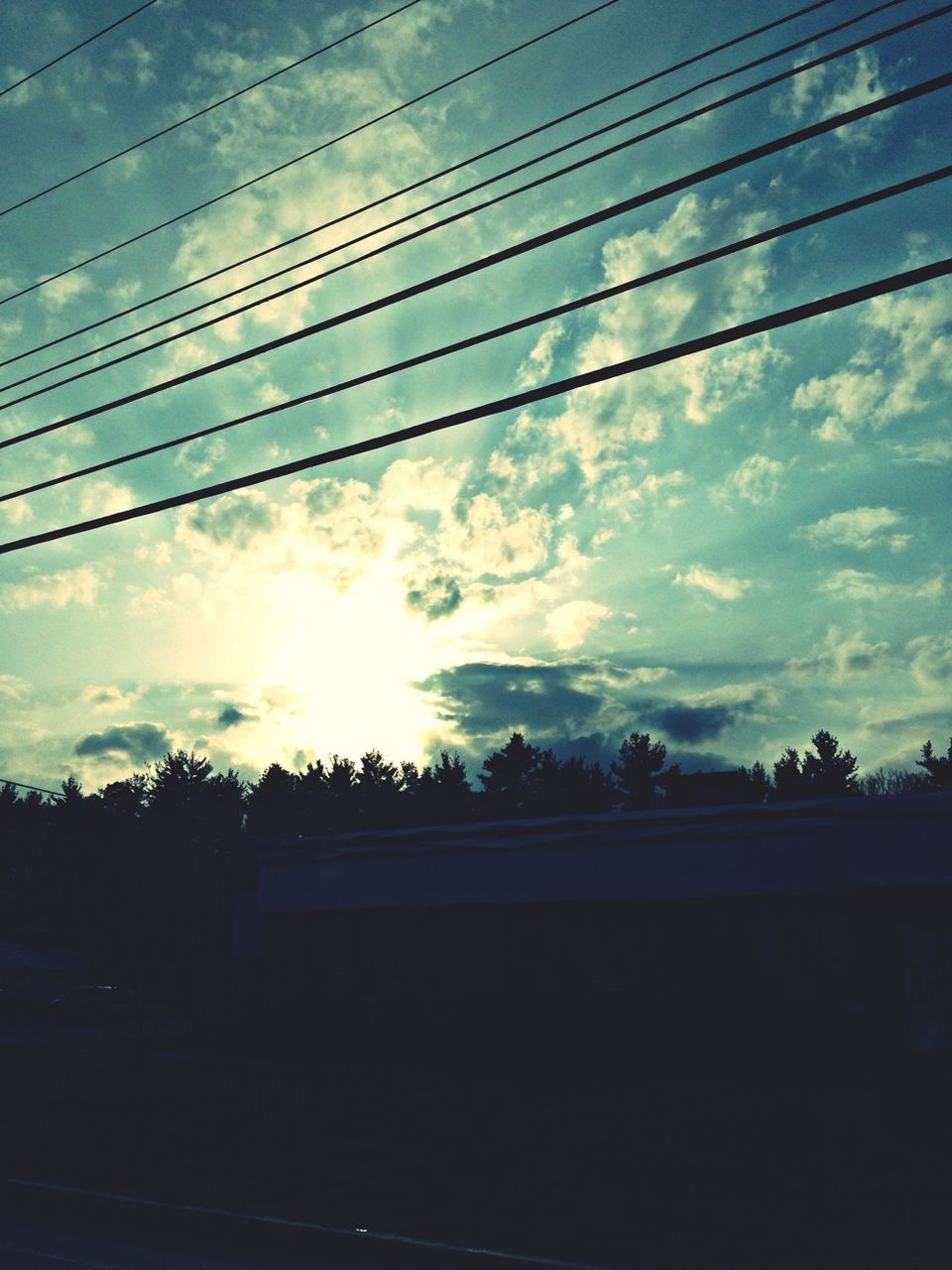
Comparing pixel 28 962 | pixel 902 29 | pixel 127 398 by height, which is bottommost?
pixel 28 962

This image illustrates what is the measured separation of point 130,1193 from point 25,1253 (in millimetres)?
1514

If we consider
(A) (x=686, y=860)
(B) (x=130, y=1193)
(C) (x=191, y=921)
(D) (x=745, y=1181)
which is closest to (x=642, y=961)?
(A) (x=686, y=860)

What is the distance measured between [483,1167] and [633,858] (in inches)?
447

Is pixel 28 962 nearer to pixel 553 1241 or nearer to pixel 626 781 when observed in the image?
pixel 553 1241

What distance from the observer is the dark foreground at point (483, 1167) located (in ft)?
26.2

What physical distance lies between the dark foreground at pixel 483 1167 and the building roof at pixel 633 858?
3.76m

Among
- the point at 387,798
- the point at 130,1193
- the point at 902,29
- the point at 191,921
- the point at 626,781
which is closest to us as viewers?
the point at 902,29

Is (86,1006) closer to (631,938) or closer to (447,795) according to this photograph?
(631,938)

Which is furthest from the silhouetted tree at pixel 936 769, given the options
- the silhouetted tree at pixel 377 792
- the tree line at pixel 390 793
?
the silhouetted tree at pixel 377 792

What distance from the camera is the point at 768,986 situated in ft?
65.7

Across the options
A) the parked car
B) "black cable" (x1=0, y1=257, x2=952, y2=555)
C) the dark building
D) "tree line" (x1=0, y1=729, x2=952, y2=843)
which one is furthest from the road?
"tree line" (x1=0, y1=729, x2=952, y2=843)

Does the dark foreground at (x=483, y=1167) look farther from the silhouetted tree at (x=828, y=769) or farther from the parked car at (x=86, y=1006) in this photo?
the silhouetted tree at (x=828, y=769)

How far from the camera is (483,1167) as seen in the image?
1058cm

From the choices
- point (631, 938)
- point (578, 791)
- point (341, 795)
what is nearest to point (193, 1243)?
point (631, 938)
